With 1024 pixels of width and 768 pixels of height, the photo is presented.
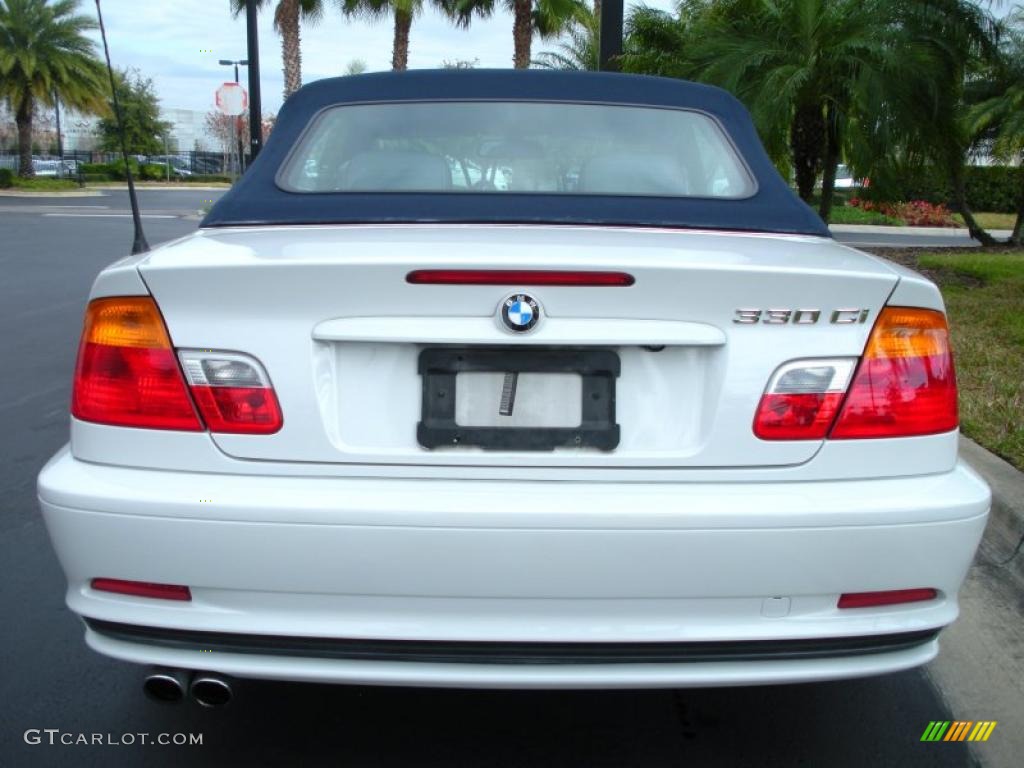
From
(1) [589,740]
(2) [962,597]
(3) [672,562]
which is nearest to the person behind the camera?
(3) [672,562]

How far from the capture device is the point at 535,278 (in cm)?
212

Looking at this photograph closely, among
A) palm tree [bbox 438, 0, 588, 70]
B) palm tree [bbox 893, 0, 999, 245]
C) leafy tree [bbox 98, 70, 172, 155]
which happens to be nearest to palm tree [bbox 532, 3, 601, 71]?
palm tree [bbox 438, 0, 588, 70]

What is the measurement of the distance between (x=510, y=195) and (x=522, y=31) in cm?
2448

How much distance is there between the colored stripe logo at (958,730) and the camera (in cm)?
277

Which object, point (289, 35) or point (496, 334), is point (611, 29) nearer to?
point (496, 334)

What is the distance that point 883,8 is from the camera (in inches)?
514

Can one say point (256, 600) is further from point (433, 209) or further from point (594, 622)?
point (433, 209)

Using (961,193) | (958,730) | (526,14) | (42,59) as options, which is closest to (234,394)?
(958,730)

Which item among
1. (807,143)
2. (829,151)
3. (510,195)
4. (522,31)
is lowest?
(510,195)

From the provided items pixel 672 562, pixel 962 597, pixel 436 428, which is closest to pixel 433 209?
pixel 436 428

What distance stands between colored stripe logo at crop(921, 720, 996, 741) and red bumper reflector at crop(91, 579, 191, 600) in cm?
196

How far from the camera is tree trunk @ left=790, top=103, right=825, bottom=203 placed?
1461cm

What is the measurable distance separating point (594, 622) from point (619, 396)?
0.47m

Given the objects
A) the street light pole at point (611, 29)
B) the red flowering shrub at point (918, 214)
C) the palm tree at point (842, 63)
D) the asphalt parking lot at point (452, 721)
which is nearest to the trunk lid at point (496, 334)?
the asphalt parking lot at point (452, 721)
